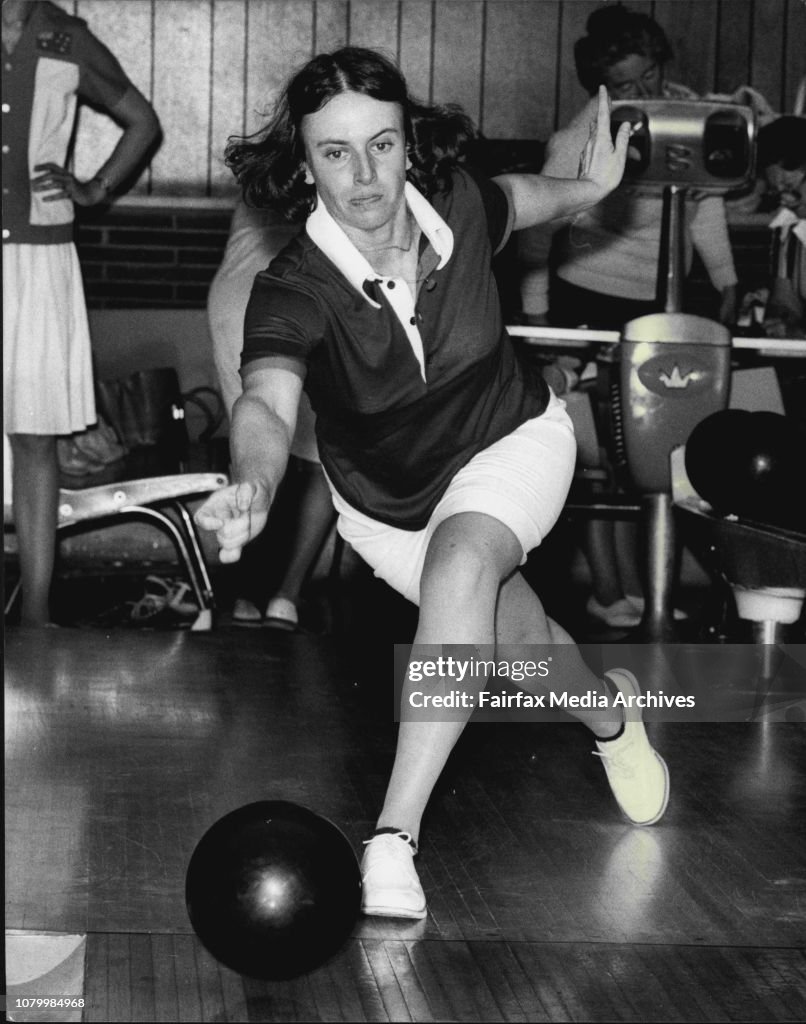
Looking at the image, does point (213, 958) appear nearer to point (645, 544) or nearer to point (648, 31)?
point (645, 544)

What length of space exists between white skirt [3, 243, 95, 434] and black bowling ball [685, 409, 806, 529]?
1668 mm

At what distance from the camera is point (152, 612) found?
4562mm

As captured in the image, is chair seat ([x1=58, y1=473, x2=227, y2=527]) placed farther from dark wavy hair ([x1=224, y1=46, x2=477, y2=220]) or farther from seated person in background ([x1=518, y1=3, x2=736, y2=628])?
dark wavy hair ([x1=224, y1=46, x2=477, y2=220])

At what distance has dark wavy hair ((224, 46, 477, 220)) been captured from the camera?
2242 millimetres

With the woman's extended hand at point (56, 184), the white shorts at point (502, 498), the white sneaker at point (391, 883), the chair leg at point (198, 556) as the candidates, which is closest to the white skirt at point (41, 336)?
the woman's extended hand at point (56, 184)

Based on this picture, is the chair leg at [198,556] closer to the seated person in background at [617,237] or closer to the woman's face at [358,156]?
the seated person in background at [617,237]

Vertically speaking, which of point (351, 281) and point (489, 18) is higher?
point (489, 18)

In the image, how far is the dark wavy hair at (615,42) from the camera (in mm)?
4020

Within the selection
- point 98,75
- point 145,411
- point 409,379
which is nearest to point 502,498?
point 409,379

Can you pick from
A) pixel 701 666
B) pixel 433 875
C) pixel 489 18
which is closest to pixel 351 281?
pixel 433 875

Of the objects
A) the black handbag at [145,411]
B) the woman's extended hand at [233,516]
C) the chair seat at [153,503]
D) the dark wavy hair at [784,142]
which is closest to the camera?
the woman's extended hand at [233,516]

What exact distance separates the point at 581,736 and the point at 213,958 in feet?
4.39

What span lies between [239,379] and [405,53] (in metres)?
2.57

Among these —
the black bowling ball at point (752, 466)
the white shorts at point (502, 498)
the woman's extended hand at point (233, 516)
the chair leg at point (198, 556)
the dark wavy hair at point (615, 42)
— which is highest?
the dark wavy hair at point (615, 42)
